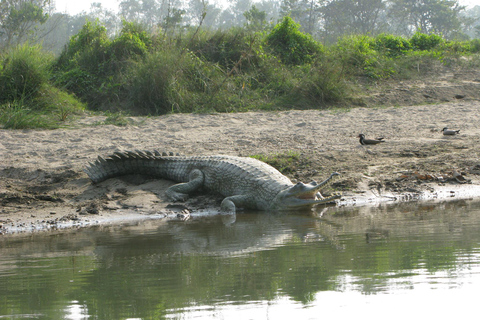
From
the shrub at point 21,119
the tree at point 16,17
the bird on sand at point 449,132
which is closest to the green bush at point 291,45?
the bird on sand at point 449,132

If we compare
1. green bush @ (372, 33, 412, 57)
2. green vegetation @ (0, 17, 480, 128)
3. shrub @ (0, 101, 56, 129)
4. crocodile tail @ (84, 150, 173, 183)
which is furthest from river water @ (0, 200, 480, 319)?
green bush @ (372, 33, 412, 57)

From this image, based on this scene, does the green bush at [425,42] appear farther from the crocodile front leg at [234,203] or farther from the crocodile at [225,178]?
the crocodile front leg at [234,203]

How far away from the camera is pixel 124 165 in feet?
19.8

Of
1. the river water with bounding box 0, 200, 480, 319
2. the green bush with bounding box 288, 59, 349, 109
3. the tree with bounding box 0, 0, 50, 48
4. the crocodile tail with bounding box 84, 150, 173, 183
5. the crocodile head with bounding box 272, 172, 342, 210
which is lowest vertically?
the river water with bounding box 0, 200, 480, 319

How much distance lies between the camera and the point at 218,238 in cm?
394

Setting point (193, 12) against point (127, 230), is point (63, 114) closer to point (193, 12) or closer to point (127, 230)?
point (127, 230)

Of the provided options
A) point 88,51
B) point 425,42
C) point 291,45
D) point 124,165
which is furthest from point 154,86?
point 425,42

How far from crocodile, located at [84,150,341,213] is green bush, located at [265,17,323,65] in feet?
22.8

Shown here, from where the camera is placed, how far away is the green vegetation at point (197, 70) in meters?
8.70

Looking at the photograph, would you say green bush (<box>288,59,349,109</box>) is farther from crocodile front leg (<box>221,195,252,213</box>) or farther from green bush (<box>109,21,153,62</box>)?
crocodile front leg (<box>221,195,252,213</box>)

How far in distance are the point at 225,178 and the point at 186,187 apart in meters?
0.45

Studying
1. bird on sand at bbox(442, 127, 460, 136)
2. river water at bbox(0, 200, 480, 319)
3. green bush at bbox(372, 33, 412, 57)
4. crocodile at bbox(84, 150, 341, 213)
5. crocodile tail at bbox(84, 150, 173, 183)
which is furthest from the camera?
green bush at bbox(372, 33, 412, 57)

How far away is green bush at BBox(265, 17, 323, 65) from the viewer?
12445mm

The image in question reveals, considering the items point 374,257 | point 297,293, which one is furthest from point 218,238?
point 297,293
